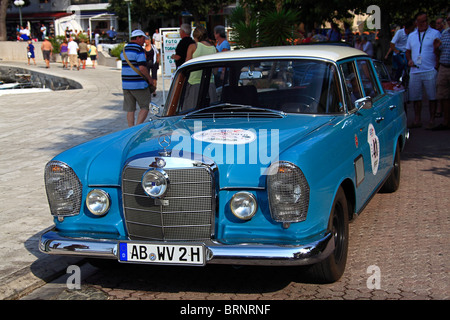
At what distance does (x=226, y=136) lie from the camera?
4.67 meters

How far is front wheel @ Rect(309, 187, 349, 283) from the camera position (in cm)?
444

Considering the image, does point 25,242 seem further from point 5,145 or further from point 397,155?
point 5,145

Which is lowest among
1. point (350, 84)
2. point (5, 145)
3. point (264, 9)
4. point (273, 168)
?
point (5, 145)

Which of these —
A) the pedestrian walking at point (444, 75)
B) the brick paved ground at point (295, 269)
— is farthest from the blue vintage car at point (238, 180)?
the pedestrian walking at point (444, 75)

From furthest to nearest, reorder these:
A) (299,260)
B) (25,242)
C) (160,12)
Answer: (160,12) < (25,242) < (299,260)

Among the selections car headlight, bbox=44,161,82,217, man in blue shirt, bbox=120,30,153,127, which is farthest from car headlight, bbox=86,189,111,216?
man in blue shirt, bbox=120,30,153,127

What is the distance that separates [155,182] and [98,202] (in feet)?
1.90

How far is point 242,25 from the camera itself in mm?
14125

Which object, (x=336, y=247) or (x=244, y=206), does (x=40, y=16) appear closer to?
(x=336, y=247)

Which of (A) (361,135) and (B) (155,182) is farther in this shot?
(A) (361,135)

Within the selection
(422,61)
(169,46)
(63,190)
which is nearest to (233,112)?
(63,190)

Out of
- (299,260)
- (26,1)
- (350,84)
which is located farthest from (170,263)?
(26,1)

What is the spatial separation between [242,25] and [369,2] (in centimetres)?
371

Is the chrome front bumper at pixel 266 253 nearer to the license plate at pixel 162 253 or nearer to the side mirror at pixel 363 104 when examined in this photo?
the license plate at pixel 162 253
